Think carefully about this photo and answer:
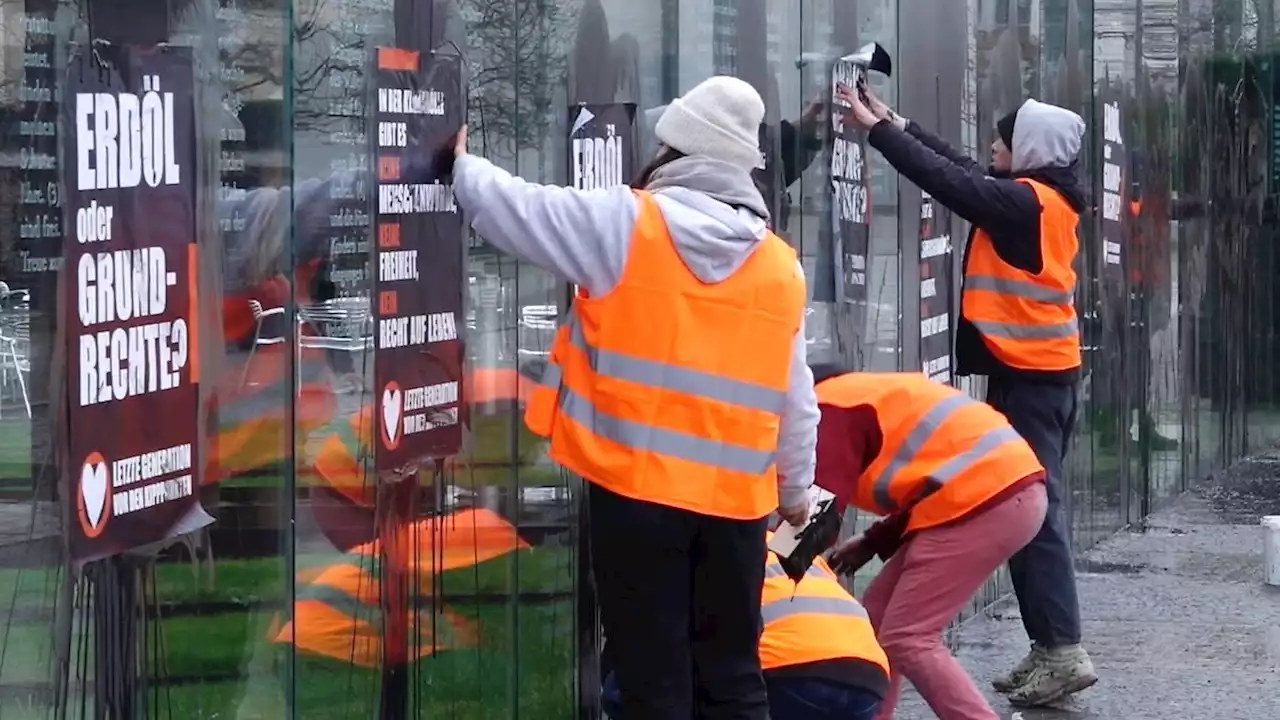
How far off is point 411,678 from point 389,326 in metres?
0.80

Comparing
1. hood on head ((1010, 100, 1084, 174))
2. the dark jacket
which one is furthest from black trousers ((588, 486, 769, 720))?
hood on head ((1010, 100, 1084, 174))

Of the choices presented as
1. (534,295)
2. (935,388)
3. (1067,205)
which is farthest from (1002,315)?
(534,295)

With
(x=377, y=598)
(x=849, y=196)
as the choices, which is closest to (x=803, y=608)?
(x=377, y=598)

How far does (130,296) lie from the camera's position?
3.61 meters

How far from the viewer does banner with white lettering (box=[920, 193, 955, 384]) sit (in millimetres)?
7887

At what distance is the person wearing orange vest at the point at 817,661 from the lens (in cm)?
489

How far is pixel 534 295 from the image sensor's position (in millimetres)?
5332

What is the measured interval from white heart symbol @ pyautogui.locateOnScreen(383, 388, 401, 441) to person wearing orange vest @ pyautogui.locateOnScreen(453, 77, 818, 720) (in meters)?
0.29

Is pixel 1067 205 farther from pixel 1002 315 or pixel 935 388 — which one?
pixel 935 388

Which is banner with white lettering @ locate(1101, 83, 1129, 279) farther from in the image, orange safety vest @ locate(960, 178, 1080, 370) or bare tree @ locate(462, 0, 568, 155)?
bare tree @ locate(462, 0, 568, 155)

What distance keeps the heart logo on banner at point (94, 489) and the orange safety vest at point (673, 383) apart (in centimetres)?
113

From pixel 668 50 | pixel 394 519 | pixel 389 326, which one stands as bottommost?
pixel 394 519

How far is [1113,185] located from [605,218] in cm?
665

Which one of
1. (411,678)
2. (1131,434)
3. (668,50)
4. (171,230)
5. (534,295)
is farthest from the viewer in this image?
(1131,434)
